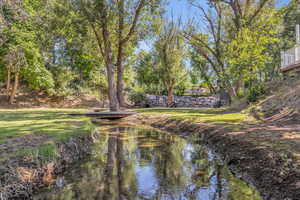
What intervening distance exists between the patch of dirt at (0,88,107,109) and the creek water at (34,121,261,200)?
74.9 feet

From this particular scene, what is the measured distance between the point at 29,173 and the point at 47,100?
2695cm

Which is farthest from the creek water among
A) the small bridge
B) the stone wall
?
the stone wall

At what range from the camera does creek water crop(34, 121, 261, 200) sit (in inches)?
173

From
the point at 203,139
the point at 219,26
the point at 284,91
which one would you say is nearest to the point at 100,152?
the point at 203,139

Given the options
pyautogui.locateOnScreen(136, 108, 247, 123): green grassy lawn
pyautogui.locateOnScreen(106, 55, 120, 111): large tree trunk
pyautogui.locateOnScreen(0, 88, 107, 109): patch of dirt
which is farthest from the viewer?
pyautogui.locateOnScreen(0, 88, 107, 109): patch of dirt

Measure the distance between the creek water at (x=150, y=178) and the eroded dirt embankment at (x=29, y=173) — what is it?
0.74 ft

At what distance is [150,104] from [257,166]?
85.3 ft

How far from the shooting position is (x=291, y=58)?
14531 millimetres

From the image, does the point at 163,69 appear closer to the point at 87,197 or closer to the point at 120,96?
the point at 120,96

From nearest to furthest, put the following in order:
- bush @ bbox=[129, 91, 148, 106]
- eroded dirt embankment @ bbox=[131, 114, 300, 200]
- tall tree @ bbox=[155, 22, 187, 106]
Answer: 1. eroded dirt embankment @ bbox=[131, 114, 300, 200]
2. tall tree @ bbox=[155, 22, 187, 106]
3. bush @ bbox=[129, 91, 148, 106]

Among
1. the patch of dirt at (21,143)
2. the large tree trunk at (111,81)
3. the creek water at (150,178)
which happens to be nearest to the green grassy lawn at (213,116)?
the creek water at (150,178)

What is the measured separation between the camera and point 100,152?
7.57 m

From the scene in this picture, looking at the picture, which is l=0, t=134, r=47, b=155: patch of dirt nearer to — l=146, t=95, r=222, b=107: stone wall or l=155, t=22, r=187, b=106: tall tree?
l=155, t=22, r=187, b=106: tall tree

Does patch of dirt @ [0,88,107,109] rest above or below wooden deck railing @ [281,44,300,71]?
below
